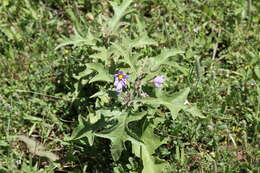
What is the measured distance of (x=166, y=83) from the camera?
11.7 feet

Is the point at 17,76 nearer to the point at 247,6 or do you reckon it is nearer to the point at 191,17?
the point at 191,17

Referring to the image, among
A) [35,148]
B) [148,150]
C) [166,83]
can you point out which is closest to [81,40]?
[166,83]

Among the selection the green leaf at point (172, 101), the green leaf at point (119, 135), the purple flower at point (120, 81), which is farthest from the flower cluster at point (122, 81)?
the green leaf at point (119, 135)

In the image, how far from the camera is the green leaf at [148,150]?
2840 millimetres

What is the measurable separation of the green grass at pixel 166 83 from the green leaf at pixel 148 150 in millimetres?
121

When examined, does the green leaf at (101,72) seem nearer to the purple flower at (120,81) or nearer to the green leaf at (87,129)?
the purple flower at (120,81)

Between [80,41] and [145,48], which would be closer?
[80,41]

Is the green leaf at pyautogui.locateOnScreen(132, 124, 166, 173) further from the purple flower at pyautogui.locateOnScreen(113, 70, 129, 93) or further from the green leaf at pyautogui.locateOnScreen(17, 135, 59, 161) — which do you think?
the green leaf at pyautogui.locateOnScreen(17, 135, 59, 161)

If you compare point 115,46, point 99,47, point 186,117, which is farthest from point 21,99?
point 186,117

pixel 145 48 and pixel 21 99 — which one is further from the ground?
pixel 145 48

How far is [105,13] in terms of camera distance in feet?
14.4

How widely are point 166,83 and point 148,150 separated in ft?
2.89

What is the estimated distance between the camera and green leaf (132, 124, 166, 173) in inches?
112

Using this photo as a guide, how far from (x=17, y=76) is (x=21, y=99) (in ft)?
1.13
